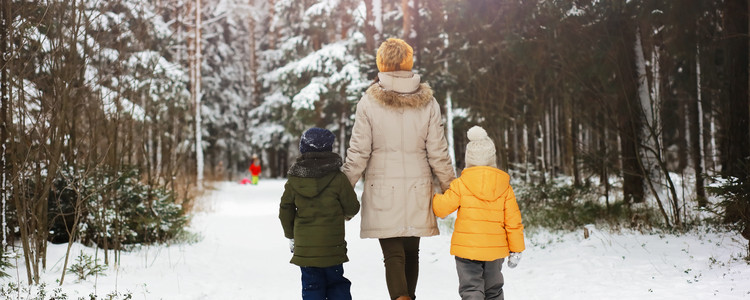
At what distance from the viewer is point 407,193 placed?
14.0 ft

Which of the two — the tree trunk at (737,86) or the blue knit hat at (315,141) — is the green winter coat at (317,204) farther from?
the tree trunk at (737,86)

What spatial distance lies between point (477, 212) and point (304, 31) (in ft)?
77.9

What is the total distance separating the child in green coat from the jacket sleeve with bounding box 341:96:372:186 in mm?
70

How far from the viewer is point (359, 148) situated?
4254mm

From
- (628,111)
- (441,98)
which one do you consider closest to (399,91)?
(628,111)

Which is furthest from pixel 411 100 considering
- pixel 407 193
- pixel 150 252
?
pixel 150 252

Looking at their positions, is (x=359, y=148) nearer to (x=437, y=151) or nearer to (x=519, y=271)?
(x=437, y=151)

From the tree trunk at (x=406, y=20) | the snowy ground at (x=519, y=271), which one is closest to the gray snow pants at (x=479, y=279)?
the snowy ground at (x=519, y=271)

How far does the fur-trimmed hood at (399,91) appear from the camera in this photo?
4.32m

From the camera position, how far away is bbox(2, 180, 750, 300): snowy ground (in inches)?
216

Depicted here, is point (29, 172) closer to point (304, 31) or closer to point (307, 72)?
point (307, 72)

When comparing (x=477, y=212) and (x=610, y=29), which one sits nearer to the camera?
(x=477, y=212)

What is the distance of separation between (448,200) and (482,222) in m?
0.29

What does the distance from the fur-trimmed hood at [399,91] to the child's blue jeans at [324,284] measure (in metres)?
1.30
